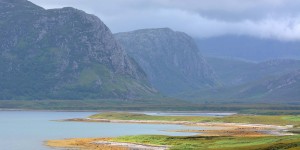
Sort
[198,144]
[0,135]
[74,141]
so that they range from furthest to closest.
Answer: [0,135], [74,141], [198,144]

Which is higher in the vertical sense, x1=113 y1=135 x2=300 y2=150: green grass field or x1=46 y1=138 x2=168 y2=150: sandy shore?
x1=113 y1=135 x2=300 y2=150: green grass field

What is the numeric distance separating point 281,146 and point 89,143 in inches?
2113

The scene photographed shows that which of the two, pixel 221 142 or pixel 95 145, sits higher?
pixel 221 142

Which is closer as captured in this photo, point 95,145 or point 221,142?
point 221,142

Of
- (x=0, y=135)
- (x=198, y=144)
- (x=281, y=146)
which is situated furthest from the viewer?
(x=0, y=135)

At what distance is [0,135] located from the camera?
7431 inches

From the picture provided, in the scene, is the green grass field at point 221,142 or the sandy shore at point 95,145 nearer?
the green grass field at point 221,142

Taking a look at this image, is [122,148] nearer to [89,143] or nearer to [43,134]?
[89,143]

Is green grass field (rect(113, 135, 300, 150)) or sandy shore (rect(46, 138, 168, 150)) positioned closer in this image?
green grass field (rect(113, 135, 300, 150))

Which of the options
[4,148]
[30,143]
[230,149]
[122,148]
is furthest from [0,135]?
[230,149]

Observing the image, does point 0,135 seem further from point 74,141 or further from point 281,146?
point 281,146

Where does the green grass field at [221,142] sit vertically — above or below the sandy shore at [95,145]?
above

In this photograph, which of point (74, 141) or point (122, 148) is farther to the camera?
point (74, 141)

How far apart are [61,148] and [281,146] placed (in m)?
50.0
